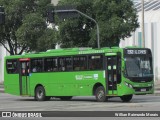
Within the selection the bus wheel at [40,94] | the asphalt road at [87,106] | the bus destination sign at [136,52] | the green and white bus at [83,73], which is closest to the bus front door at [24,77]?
the green and white bus at [83,73]

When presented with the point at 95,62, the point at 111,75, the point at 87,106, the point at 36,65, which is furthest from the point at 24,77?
the point at 87,106

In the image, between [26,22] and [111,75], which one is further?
[26,22]

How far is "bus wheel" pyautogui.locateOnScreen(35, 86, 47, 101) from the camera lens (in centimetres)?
3017

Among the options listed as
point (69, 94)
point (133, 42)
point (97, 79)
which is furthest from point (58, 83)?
point (133, 42)

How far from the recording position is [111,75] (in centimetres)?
2622

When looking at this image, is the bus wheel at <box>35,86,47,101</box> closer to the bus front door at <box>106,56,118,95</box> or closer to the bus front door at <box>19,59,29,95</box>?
the bus front door at <box>19,59,29,95</box>

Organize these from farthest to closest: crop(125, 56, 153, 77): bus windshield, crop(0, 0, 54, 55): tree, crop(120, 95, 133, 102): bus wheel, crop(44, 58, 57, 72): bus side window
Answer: crop(0, 0, 54, 55): tree < crop(44, 58, 57, 72): bus side window < crop(120, 95, 133, 102): bus wheel < crop(125, 56, 153, 77): bus windshield

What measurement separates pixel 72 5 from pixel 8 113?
1114 inches

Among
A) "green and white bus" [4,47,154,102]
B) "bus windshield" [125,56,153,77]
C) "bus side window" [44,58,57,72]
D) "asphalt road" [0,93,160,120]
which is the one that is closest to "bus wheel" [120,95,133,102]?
"green and white bus" [4,47,154,102]

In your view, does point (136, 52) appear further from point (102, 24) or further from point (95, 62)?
point (102, 24)

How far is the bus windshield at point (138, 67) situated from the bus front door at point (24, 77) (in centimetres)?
768

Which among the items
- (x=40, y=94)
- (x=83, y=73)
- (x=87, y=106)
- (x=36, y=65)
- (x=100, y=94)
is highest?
(x=36, y=65)

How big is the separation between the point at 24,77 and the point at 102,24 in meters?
11.7

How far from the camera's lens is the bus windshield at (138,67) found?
25.9 m
